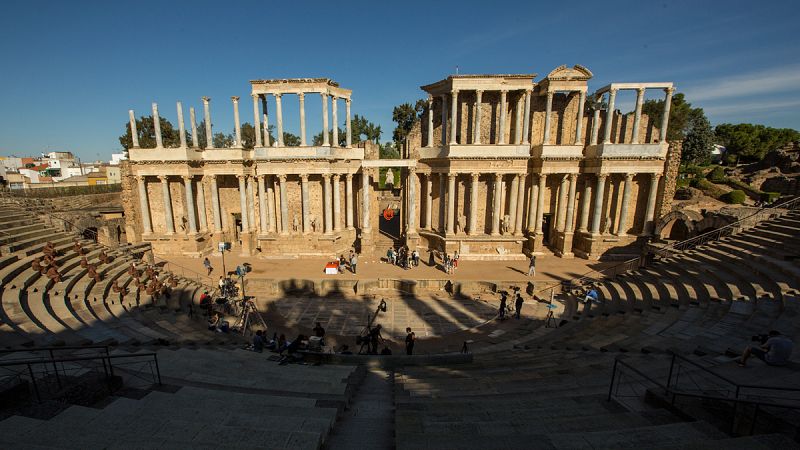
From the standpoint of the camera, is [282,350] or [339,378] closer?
[339,378]

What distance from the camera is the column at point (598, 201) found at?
24.3m

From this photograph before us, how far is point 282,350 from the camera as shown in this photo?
→ 12016 mm

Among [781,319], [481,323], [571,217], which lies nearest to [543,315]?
[481,323]

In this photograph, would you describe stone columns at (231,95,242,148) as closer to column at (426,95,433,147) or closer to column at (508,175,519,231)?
column at (426,95,433,147)

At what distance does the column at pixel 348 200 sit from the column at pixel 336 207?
0.92 metres

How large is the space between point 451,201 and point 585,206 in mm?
10122

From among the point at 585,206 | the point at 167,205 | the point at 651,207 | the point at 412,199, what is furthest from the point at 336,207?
the point at 651,207

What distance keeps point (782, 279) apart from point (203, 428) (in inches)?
707

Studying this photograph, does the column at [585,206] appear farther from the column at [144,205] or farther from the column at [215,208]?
the column at [144,205]

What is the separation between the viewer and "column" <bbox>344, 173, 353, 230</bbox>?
26839mm

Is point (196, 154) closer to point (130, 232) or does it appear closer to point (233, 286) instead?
point (130, 232)

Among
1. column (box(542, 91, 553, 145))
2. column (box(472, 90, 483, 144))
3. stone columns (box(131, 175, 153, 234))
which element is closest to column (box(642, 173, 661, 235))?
column (box(542, 91, 553, 145))

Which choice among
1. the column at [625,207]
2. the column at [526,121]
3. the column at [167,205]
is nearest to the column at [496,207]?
the column at [526,121]

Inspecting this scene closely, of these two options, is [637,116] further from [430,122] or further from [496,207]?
[430,122]
